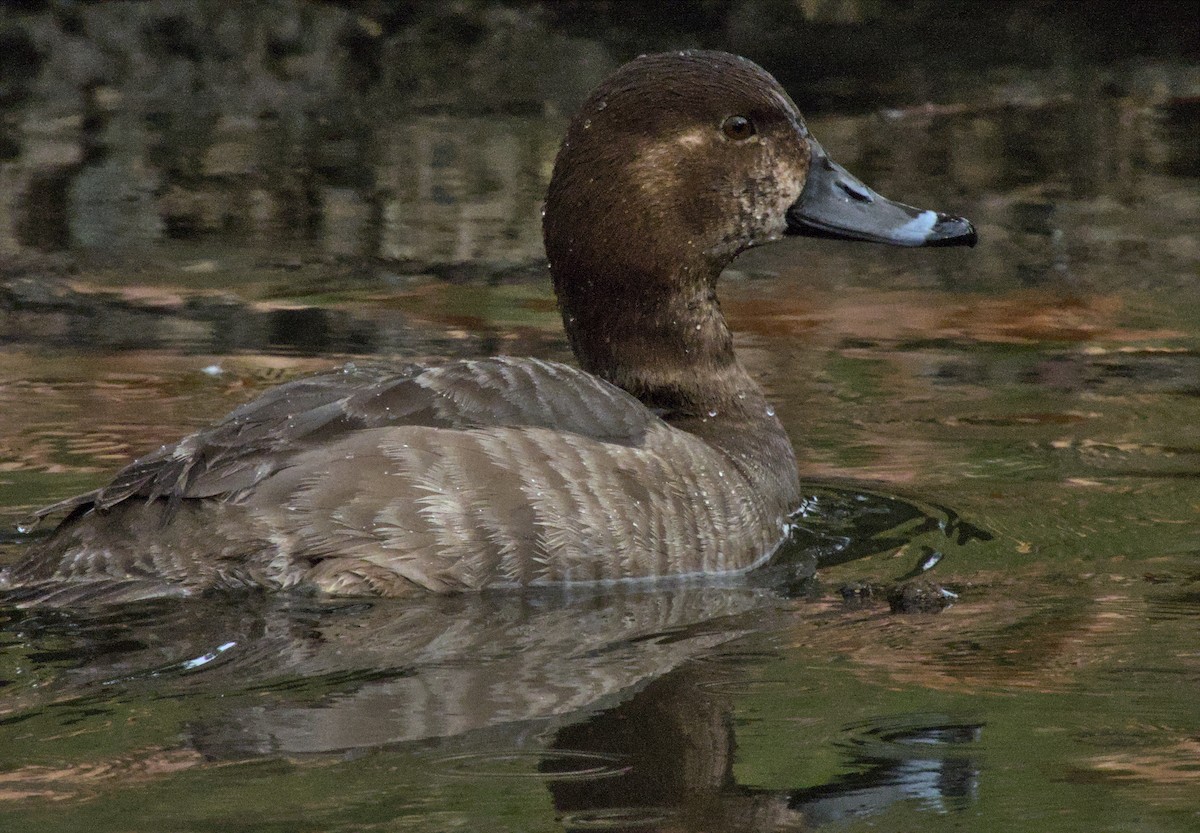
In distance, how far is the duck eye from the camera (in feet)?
19.5

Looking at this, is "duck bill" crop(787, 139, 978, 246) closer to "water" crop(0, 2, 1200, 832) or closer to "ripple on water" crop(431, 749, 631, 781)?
"water" crop(0, 2, 1200, 832)

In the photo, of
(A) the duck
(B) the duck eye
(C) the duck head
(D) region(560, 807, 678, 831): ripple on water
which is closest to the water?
(D) region(560, 807, 678, 831): ripple on water

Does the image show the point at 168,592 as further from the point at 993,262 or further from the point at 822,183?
the point at 993,262

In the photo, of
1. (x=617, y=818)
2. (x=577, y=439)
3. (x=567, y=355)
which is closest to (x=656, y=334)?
(x=577, y=439)

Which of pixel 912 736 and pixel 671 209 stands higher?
pixel 671 209

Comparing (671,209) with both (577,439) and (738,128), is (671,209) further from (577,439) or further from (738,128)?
(577,439)

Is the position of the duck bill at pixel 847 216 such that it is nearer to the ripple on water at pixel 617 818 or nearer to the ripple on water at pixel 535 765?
the ripple on water at pixel 535 765

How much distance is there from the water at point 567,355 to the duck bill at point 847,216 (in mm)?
772

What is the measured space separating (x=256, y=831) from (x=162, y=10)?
37.3 ft

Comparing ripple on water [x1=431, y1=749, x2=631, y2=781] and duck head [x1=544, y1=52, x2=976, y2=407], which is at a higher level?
duck head [x1=544, y1=52, x2=976, y2=407]

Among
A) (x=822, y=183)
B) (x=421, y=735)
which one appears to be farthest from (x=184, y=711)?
(x=822, y=183)

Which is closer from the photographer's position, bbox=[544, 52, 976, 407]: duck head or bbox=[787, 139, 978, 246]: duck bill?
bbox=[544, 52, 976, 407]: duck head

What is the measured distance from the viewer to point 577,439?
17.0 feet

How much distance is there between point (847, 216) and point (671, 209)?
65 centimetres
